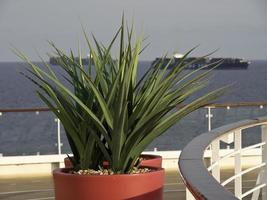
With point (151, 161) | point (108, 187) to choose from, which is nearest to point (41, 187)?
point (151, 161)

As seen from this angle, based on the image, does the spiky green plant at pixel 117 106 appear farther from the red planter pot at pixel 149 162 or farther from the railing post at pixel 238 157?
the railing post at pixel 238 157

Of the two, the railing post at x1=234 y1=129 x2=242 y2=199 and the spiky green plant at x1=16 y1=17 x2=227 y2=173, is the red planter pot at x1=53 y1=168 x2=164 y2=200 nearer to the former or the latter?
the spiky green plant at x1=16 y1=17 x2=227 y2=173

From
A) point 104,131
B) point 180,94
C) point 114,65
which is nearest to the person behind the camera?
point 104,131

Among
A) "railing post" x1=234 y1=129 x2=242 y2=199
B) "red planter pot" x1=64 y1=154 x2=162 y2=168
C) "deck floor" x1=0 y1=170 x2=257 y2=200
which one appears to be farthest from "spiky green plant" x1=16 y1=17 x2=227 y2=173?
"deck floor" x1=0 y1=170 x2=257 y2=200

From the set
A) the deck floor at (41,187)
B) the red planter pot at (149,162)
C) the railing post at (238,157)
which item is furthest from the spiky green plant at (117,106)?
the deck floor at (41,187)

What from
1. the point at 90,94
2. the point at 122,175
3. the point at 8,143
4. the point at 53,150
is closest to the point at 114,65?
the point at 90,94

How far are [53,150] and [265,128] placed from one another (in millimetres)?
4938

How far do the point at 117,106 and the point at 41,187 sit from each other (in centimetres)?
419

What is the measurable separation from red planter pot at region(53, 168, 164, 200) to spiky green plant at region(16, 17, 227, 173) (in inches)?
8.4

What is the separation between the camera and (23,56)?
2.77 metres

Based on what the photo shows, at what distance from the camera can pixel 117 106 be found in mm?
2688

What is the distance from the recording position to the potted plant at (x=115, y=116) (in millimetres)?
2559

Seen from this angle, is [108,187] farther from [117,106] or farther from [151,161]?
[151,161]

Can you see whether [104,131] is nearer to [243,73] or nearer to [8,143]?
[8,143]
